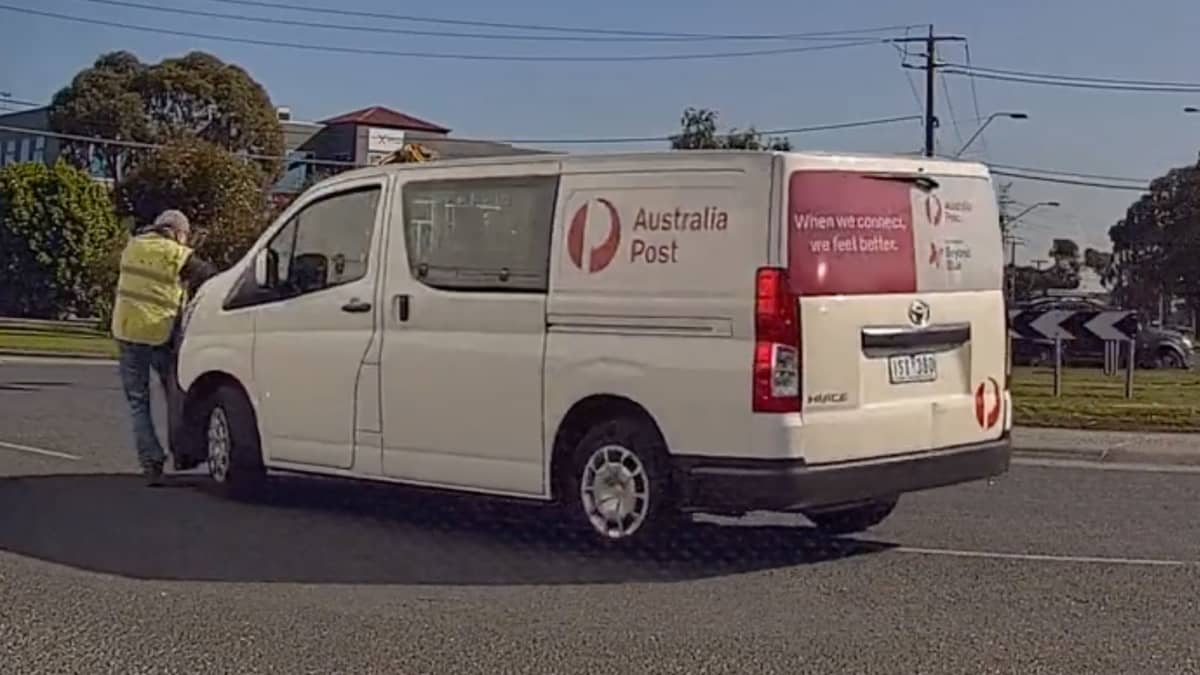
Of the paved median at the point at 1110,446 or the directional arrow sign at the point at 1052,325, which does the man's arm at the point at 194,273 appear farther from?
the directional arrow sign at the point at 1052,325

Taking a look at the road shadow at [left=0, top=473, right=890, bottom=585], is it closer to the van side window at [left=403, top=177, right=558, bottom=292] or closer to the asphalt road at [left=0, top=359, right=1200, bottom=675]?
the asphalt road at [left=0, top=359, right=1200, bottom=675]

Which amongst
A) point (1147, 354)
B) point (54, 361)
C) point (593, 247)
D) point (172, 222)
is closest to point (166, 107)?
point (54, 361)

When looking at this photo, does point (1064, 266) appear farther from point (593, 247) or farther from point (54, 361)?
point (593, 247)

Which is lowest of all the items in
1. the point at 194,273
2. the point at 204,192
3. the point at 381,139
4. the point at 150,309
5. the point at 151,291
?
the point at 150,309

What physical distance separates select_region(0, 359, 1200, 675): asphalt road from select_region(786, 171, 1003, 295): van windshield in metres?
1.40

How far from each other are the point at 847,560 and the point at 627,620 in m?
1.87

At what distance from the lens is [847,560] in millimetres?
8859

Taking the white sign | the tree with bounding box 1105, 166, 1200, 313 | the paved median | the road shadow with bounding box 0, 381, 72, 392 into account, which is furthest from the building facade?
the paved median

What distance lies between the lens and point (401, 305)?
9.63 meters

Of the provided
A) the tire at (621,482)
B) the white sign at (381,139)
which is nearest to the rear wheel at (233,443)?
the tire at (621,482)

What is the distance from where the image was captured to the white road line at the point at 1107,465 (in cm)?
1409

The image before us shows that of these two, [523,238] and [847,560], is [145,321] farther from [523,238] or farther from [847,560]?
[847,560]

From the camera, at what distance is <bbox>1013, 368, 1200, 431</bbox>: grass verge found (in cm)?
1711

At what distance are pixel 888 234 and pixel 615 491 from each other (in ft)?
6.04
